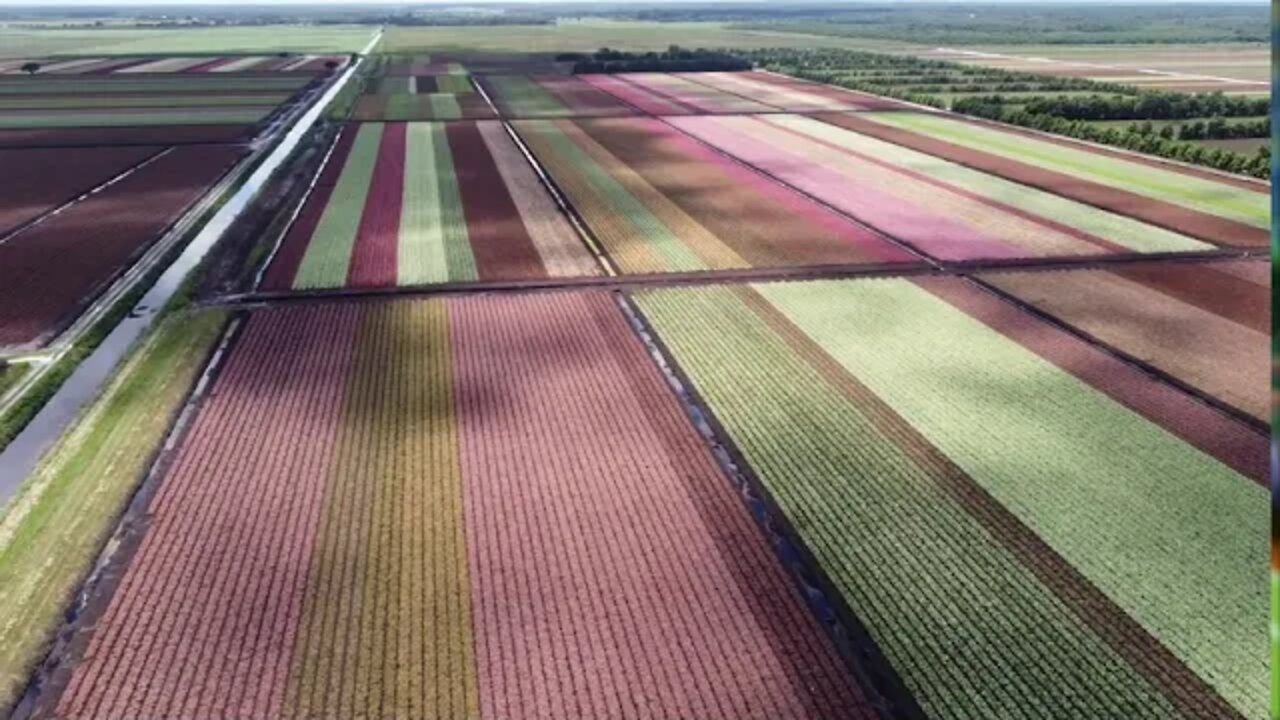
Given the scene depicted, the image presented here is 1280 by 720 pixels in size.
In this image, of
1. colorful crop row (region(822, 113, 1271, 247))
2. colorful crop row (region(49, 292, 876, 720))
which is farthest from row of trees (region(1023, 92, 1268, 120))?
colorful crop row (region(49, 292, 876, 720))

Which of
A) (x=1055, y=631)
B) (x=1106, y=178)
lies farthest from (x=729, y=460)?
(x=1106, y=178)

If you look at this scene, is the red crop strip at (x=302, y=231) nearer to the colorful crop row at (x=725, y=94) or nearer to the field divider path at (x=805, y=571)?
the field divider path at (x=805, y=571)

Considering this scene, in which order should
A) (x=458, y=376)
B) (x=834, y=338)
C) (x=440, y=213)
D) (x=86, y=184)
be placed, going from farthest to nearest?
1. (x=86, y=184)
2. (x=440, y=213)
3. (x=834, y=338)
4. (x=458, y=376)

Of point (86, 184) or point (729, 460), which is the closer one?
point (729, 460)

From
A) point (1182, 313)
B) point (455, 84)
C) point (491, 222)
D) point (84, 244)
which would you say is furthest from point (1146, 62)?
point (84, 244)

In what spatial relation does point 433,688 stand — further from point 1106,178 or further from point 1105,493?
point 1106,178

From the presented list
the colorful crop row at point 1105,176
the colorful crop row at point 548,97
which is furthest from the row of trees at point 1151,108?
the colorful crop row at point 548,97

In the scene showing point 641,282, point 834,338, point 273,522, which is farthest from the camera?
point 641,282
